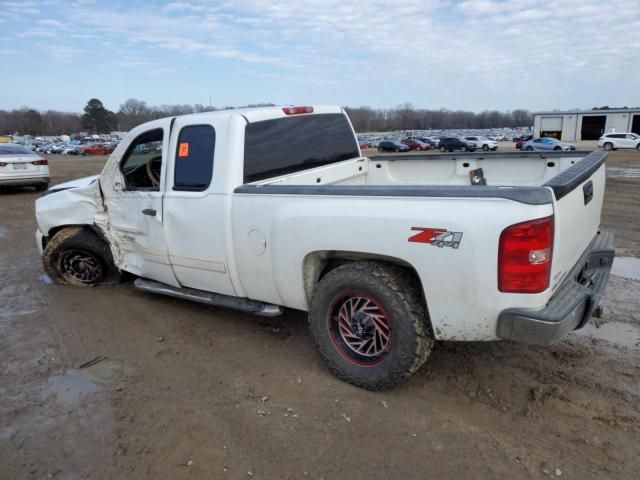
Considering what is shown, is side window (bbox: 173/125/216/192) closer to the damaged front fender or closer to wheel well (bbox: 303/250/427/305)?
wheel well (bbox: 303/250/427/305)

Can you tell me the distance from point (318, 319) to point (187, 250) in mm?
1448

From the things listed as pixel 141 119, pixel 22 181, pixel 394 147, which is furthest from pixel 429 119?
pixel 22 181

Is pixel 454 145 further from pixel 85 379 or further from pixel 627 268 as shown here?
→ pixel 85 379

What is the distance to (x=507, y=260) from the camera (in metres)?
2.69

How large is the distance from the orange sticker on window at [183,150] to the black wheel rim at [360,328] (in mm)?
1953

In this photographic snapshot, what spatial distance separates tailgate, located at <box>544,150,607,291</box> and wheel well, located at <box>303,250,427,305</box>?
89 centimetres

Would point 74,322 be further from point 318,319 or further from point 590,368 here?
point 590,368

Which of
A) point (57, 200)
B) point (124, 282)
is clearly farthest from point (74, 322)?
point (57, 200)

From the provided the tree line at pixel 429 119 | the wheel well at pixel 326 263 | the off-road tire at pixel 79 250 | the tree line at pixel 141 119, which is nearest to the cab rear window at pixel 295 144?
the wheel well at pixel 326 263

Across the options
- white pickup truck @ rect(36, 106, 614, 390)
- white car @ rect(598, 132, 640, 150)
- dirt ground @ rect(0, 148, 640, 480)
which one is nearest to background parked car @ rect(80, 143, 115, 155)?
white car @ rect(598, 132, 640, 150)

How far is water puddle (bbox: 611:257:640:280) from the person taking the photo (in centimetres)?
572

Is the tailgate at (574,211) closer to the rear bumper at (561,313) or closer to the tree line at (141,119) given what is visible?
the rear bumper at (561,313)

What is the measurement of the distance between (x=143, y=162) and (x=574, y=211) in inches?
160

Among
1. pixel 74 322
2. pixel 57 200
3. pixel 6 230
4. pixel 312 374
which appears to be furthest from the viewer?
pixel 6 230
